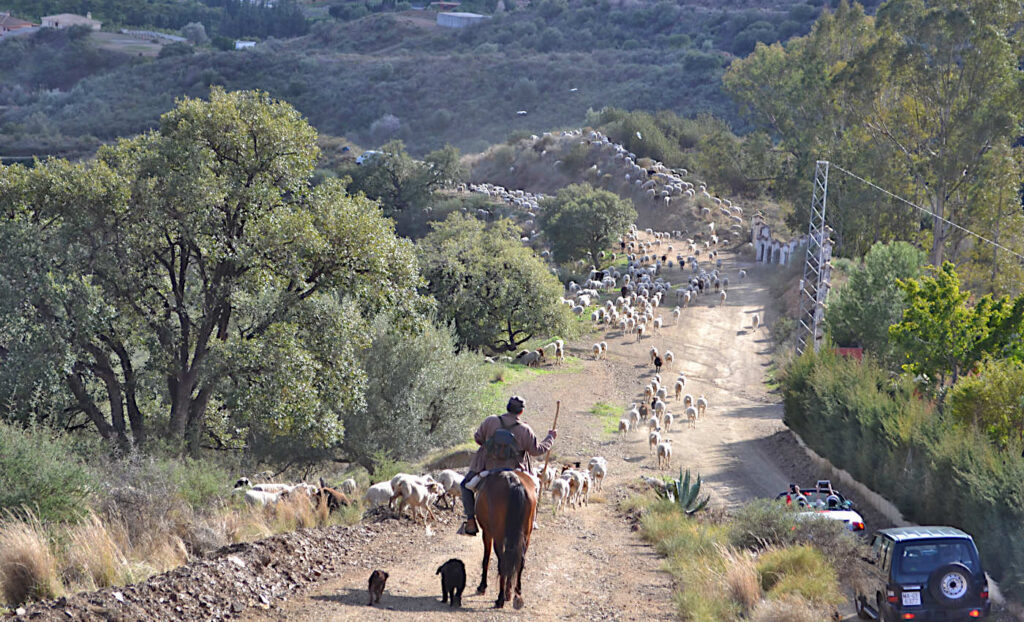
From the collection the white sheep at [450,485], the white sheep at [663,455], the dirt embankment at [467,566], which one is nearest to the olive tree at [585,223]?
the dirt embankment at [467,566]

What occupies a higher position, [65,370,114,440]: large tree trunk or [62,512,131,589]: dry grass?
[62,512,131,589]: dry grass

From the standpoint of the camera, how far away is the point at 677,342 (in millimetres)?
39562

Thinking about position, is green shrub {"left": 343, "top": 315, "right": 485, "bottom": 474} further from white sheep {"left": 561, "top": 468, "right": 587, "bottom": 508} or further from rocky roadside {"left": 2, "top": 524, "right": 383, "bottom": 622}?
rocky roadside {"left": 2, "top": 524, "right": 383, "bottom": 622}

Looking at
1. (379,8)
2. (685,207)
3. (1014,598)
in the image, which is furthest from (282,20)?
(1014,598)

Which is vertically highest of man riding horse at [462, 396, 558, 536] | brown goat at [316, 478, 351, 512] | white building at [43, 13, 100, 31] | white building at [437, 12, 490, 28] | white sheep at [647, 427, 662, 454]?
white building at [437, 12, 490, 28]

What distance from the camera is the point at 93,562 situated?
9547mm

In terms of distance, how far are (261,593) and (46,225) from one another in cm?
962

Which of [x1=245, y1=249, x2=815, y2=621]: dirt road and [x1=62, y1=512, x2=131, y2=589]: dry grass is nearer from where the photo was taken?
[x1=62, y1=512, x2=131, y2=589]: dry grass

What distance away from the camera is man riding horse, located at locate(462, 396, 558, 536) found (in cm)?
1012

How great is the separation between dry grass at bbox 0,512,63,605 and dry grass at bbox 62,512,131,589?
353mm

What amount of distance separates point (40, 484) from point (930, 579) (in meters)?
10.4

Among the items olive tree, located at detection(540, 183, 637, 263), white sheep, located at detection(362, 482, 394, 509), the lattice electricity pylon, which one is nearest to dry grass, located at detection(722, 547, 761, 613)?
white sheep, located at detection(362, 482, 394, 509)

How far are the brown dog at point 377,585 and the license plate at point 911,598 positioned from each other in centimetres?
610

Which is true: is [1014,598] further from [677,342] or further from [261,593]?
[677,342]
